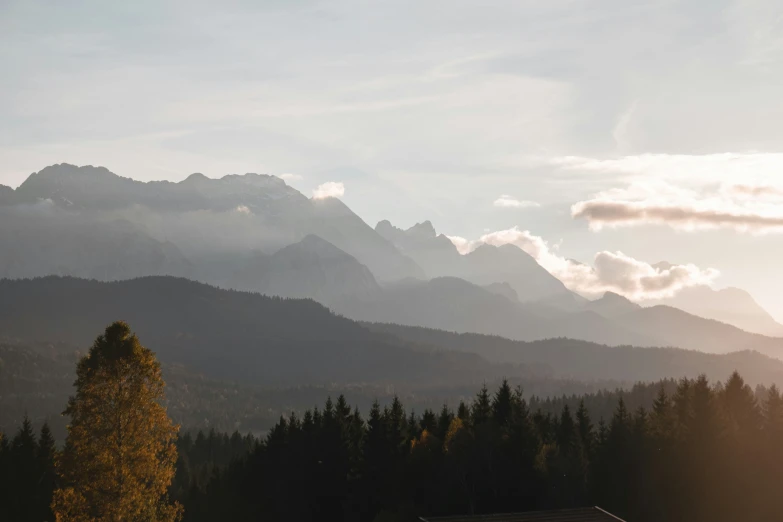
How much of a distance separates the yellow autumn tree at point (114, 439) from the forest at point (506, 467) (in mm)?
33184

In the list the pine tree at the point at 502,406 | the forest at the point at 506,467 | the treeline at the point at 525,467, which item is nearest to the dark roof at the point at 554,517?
the treeline at the point at 525,467

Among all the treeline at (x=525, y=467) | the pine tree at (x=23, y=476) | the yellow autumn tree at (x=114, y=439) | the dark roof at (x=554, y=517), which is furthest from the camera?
the pine tree at (x=23, y=476)

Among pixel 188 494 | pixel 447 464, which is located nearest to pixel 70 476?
pixel 447 464

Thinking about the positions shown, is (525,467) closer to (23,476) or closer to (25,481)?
(25,481)

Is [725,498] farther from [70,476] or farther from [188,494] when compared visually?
[188,494]

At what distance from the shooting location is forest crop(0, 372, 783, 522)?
76125 mm

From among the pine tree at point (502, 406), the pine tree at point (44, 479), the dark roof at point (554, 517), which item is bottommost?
the pine tree at point (44, 479)

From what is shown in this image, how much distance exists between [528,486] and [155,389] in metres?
39.3

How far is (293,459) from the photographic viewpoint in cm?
9444

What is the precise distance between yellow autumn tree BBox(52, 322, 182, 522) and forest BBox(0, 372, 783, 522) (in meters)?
33.2

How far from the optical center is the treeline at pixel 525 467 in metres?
76.1

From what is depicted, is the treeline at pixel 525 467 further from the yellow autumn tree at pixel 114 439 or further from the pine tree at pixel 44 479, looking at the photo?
the yellow autumn tree at pixel 114 439

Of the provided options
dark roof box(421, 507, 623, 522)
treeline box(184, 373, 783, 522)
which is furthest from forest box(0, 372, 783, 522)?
dark roof box(421, 507, 623, 522)

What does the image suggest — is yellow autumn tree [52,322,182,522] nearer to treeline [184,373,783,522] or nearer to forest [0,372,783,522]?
forest [0,372,783,522]
